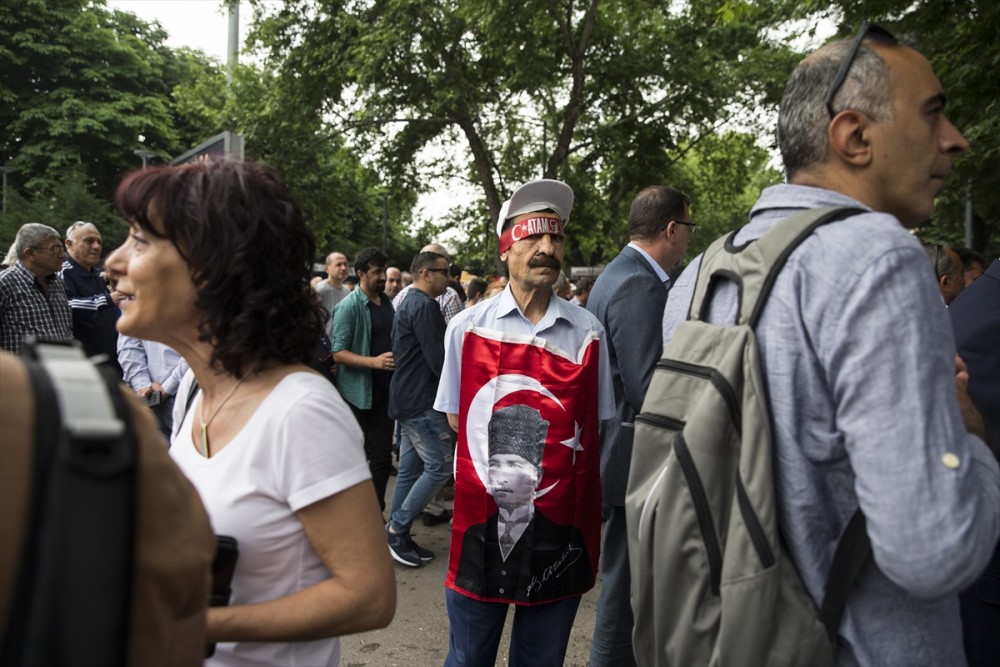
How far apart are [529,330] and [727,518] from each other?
65.5 inches

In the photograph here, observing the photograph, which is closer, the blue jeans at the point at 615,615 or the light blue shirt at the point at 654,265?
the blue jeans at the point at 615,615

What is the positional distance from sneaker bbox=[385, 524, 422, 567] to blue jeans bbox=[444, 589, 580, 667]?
2664mm

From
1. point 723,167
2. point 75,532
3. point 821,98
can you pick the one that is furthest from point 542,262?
point 723,167

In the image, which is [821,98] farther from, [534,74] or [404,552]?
[534,74]

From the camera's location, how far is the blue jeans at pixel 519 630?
2.85m

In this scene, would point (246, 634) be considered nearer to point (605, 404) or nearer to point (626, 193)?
point (605, 404)

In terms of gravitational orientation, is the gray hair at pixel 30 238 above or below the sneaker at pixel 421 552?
above

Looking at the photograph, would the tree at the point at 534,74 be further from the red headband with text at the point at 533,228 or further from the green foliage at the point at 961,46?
the red headband with text at the point at 533,228

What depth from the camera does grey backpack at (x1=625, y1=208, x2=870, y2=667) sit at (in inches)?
53.1

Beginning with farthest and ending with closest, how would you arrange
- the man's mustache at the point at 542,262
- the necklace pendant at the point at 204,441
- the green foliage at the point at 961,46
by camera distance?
the green foliage at the point at 961,46 < the man's mustache at the point at 542,262 < the necklace pendant at the point at 204,441

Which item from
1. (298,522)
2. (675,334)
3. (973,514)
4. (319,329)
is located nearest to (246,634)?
(298,522)

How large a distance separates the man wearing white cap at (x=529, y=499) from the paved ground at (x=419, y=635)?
2.94 feet

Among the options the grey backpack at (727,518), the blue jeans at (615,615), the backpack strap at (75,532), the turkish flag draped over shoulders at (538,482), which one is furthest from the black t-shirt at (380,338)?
the backpack strap at (75,532)

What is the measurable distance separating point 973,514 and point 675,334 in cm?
58
